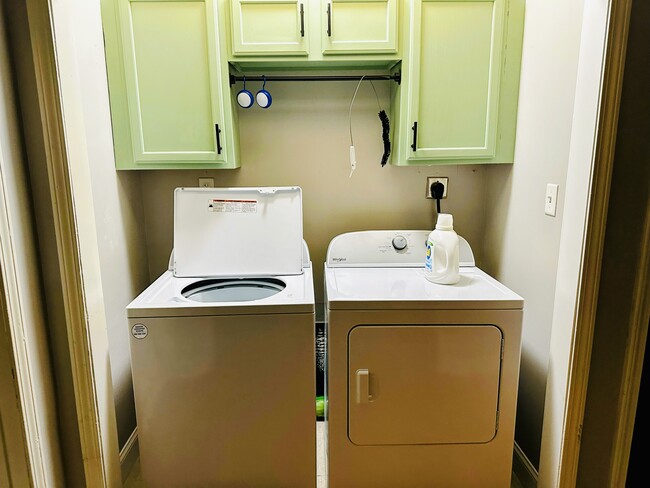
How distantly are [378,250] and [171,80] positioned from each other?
1.16 metres

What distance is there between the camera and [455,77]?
1.72 metres

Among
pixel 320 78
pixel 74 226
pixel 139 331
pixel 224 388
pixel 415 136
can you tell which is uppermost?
pixel 320 78

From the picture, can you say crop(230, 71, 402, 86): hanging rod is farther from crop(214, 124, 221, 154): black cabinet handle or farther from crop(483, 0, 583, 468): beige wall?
crop(483, 0, 583, 468): beige wall

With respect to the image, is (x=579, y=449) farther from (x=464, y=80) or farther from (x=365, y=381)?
(x=464, y=80)

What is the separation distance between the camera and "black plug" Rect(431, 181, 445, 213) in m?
2.08

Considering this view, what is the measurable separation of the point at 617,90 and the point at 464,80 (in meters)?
0.65

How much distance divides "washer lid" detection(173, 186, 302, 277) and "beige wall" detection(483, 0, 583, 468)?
966mm

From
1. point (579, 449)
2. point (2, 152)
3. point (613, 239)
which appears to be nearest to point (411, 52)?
point (613, 239)

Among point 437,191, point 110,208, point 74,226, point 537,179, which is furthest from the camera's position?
point 437,191

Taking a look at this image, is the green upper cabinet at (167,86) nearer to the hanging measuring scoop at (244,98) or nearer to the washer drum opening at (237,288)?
the hanging measuring scoop at (244,98)

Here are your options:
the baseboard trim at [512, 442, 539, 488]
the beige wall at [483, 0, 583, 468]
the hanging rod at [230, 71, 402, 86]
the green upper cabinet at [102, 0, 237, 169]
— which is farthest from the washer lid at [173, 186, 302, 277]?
the baseboard trim at [512, 442, 539, 488]

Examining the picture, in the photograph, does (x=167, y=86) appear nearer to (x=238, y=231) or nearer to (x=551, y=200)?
(x=238, y=231)

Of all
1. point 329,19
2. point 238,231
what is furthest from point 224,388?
point 329,19

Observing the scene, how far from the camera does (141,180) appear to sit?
206 cm
